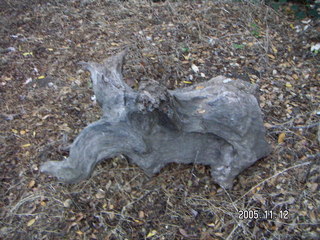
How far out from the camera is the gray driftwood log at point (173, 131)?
2.28 meters

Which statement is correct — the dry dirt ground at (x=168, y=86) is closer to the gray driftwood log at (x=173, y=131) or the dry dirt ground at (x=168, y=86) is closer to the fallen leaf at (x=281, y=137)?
the fallen leaf at (x=281, y=137)

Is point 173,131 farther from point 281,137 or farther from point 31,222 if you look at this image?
point 31,222

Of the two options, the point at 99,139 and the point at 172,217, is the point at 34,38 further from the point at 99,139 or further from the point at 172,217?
the point at 172,217

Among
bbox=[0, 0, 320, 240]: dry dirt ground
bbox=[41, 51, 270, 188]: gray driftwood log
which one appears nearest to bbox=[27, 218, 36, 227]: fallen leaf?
bbox=[0, 0, 320, 240]: dry dirt ground

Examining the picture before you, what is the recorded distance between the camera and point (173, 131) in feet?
7.75

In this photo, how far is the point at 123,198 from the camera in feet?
8.24

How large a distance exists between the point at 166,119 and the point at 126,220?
0.74 meters

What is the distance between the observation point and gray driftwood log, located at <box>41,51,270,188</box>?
2275 mm

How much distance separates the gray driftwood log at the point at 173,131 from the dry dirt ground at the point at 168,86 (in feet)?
0.52

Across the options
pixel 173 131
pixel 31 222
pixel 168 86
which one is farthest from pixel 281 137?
pixel 31 222

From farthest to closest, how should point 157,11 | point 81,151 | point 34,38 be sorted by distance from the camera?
point 157,11, point 34,38, point 81,151

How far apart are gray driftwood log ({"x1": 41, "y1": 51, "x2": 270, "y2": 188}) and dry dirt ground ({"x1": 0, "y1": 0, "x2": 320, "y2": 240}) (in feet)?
0.52

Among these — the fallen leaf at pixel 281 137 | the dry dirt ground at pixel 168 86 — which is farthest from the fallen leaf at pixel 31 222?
the fallen leaf at pixel 281 137

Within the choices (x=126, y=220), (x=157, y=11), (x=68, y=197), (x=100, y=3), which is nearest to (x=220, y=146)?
(x=126, y=220)
